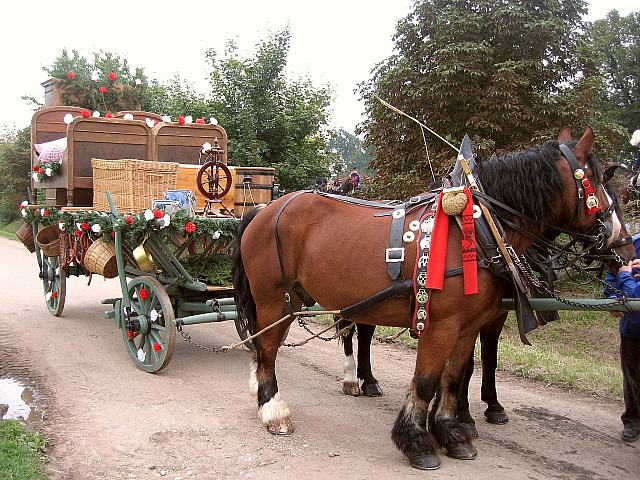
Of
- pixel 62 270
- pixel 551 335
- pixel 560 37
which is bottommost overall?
pixel 551 335

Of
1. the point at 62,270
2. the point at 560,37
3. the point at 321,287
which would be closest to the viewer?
the point at 321,287

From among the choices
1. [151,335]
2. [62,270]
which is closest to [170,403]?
[151,335]

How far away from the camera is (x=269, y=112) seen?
12.7 meters

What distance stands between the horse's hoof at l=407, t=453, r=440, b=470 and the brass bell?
3.26m

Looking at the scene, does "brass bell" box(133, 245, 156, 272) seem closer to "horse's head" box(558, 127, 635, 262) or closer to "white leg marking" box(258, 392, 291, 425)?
"white leg marking" box(258, 392, 291, 425)

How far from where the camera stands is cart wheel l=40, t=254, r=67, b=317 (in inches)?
319

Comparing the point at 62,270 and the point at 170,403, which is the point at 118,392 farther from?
the point at 62,270

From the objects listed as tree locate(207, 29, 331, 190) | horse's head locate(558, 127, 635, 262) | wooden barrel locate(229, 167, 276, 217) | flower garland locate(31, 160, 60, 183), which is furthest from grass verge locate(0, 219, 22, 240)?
horse's head locate(558, 127, 635, 262)

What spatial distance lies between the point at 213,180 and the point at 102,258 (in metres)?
1.39

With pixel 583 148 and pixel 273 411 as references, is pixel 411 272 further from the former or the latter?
pixel 273 411

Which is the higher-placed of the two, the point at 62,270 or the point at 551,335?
the point at 62,270

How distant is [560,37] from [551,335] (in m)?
4.38

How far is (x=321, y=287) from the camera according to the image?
168 inches

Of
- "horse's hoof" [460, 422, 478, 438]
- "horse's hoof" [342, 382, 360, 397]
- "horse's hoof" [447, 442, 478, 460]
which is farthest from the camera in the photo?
"horse's hoof" [342, 382, 360, 397]
